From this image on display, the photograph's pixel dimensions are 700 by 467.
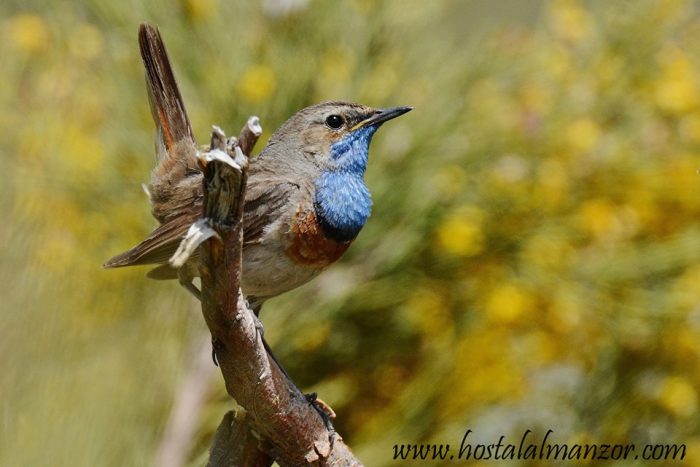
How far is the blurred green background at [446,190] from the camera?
270 cm

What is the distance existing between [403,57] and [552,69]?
1.56ft

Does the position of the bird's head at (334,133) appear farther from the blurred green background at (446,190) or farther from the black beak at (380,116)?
the blurred green background at (446,190)

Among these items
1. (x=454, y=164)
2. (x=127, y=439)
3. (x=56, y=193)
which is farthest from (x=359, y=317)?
(x=127, y=439)

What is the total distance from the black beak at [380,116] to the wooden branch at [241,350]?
0.82 meters

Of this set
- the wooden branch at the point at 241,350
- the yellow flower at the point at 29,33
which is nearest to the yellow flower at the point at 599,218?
the wooden branch at the point at 241,350

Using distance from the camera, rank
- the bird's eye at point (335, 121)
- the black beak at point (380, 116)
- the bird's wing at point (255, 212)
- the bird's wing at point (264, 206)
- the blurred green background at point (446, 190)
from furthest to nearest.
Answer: the blurred green background at point (446, 190) → the bird's eye at point (335, 121) → the black beak at point (380, 116) → the bird's wing at point (264, 206) → the bird's wing at point (255, 212)

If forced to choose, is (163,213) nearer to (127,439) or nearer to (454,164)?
(127,439)

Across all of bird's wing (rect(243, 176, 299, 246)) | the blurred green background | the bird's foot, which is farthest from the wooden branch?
the blurred green background

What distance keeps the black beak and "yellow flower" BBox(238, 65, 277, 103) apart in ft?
1.07

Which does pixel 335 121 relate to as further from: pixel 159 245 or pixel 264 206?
pixel 159 245

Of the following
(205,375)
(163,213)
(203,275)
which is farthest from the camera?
(163,213)

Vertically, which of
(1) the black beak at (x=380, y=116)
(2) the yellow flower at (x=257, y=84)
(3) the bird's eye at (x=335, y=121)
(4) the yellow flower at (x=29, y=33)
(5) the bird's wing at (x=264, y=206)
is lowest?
(5) the bird's wing at (x=264, y=206)

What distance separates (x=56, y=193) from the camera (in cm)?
275

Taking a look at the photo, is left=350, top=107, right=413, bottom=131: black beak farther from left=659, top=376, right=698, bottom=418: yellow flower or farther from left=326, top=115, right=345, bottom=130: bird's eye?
left=659, top=376, right=698, bottom=418: yellow flower
